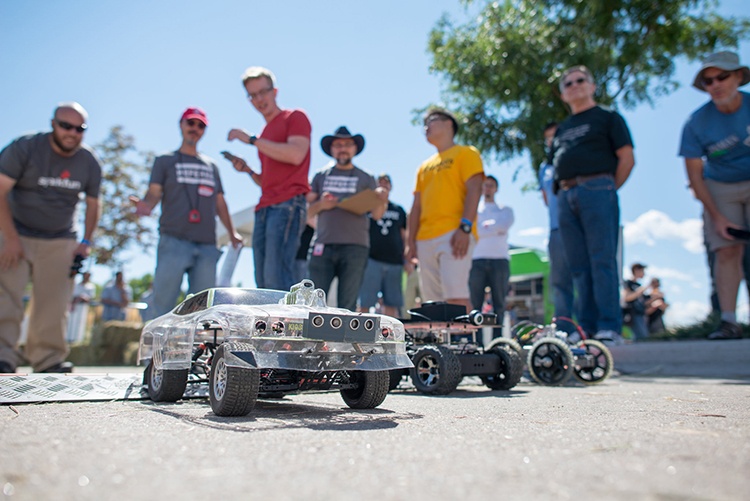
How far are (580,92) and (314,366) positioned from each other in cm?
457

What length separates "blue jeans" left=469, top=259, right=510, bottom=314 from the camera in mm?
6566

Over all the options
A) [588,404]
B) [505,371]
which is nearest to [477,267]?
[505,371]

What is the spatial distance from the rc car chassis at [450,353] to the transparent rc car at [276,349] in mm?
871

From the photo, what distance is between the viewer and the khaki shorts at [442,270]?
497cm

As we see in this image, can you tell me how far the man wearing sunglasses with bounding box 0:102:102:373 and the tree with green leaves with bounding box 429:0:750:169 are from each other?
36.2 ft

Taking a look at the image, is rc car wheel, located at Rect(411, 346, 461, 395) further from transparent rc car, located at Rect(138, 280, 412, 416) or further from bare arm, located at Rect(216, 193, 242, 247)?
bare arm, located at Rect(216, 193, 242, 247)

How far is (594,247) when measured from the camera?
543 centimetres

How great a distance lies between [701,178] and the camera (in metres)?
5.93

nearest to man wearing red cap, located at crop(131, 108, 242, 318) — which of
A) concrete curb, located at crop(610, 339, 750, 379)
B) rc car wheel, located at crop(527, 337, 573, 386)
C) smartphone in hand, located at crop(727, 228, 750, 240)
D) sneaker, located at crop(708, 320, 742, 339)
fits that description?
rc car wheel, located at crop(527, 337, 573, 386)

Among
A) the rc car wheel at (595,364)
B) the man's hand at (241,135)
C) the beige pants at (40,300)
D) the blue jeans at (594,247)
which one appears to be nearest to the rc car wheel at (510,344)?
the rc car wheel at (595,364)

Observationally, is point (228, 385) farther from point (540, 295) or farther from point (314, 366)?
point (540, 295)

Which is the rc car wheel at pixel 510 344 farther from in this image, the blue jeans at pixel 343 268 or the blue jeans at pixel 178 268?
the blue jeans at pixel 178 268

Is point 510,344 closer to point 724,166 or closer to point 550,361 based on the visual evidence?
point 550,361

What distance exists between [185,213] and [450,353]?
8.90 ft
